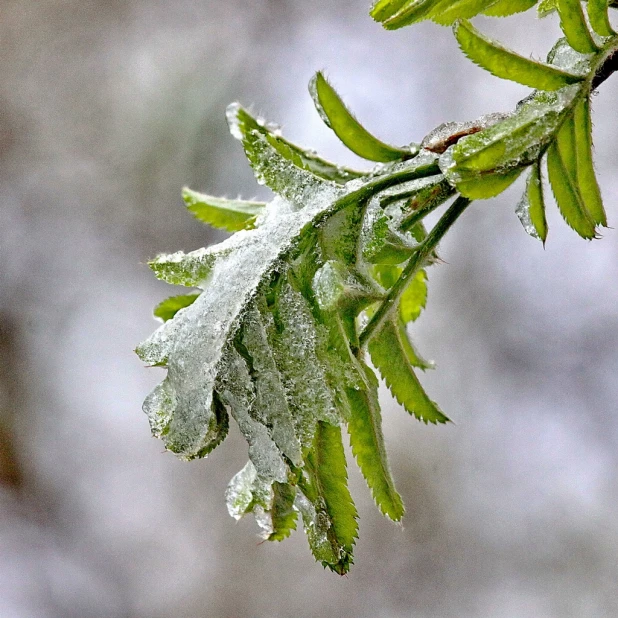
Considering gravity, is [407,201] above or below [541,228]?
above

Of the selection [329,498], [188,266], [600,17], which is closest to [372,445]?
[329,498]

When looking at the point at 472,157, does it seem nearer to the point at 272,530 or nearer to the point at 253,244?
the point at 253,244

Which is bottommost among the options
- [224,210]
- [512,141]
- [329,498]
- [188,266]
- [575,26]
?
[329,498]

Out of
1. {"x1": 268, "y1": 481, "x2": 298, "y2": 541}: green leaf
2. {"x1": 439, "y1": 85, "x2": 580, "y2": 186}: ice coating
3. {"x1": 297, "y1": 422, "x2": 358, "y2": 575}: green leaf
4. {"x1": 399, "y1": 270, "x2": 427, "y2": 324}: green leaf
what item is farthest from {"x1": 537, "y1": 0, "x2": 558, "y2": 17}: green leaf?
{"x1": 268, "y1": 481, "x2": 298, "y2": 541}: green leaf

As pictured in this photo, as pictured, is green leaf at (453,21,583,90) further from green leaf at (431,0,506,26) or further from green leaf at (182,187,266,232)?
green leaf at (182,187,266,232)

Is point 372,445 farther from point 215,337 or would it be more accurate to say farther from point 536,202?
point 536,202

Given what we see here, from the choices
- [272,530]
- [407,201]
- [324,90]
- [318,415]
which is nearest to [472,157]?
[407,201]
